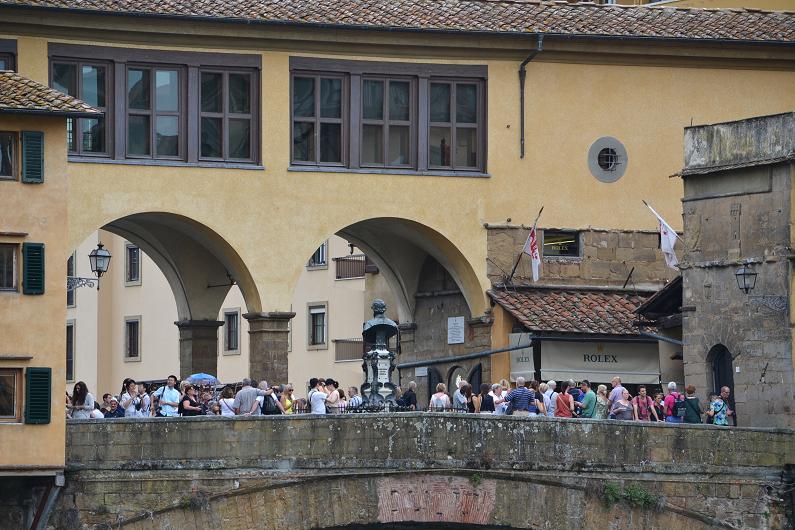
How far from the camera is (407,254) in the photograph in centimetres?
5481

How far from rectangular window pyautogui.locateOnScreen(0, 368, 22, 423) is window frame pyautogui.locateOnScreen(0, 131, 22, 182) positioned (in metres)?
2.81

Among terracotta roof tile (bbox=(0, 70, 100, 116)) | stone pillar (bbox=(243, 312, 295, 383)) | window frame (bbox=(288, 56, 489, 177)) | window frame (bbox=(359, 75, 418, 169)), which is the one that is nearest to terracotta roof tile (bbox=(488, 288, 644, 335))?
window frame (bbox=(288, 56, 489, 177))

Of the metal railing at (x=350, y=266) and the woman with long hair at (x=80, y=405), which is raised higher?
the metal railing at (x=350, y=266)

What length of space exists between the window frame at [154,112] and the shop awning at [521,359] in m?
7.48

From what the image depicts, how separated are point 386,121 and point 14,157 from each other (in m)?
12.9

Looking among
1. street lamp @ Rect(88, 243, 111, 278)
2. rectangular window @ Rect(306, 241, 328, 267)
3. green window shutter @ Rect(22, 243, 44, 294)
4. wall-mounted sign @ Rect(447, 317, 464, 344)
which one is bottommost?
wall-mounted sign @ Rect(447, 317, 464, 344)

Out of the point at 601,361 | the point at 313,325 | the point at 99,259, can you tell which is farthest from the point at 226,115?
the point at 313,325

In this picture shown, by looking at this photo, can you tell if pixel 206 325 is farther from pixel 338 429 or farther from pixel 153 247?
pixel 338 429

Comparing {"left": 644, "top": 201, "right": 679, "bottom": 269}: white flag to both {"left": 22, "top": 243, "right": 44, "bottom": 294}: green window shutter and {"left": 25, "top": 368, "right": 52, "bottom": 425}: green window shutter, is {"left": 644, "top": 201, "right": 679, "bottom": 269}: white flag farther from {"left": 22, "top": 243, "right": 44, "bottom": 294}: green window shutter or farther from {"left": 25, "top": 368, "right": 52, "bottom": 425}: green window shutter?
{"left": 25, "top": 368, "right": 52, "bottom": 425}: green window shutter

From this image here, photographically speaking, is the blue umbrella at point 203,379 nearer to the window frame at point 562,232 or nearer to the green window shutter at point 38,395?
the window frame at point 562,232

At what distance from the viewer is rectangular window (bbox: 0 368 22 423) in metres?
38.4

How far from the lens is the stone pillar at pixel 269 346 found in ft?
164

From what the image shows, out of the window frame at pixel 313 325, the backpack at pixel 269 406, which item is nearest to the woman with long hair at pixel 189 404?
the backpack at pixel 269 406

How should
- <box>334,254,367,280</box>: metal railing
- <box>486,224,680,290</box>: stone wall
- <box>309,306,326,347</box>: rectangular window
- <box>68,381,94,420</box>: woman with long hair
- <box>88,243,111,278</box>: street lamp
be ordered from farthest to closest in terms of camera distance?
<box>309,306,326,347</box>: rectangular window, <box>334,254,367,280</box>: metal railing, <box>486,224,680,290</box>: stone wall, <box>88,243,111,278</box>: street lamp, <box>68,381,94,420</box>: woman with long hair
